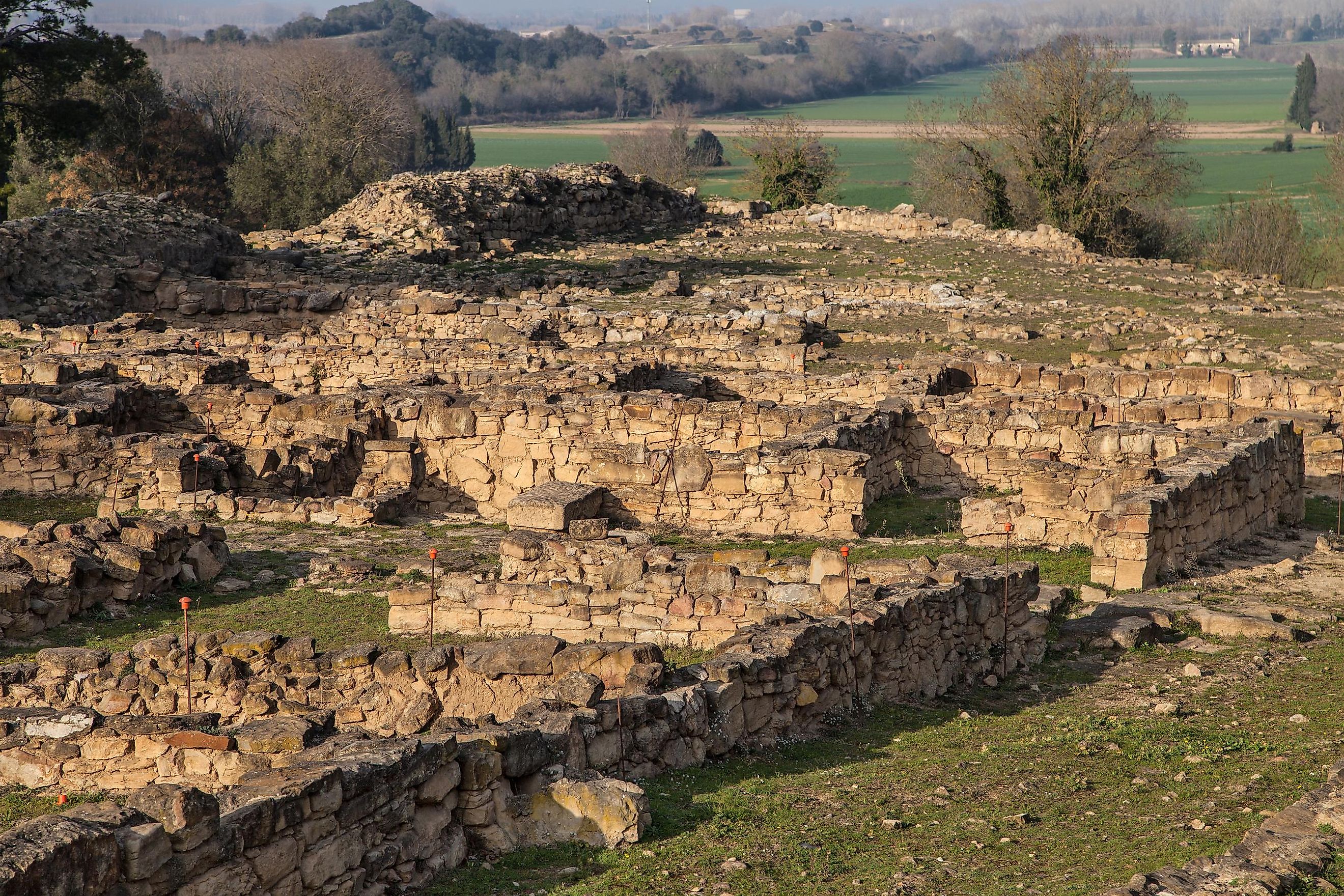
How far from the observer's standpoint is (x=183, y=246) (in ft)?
128

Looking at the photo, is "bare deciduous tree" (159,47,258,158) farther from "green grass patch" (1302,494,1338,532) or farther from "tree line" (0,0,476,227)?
"green grass patch" (1302,494,1338,532)

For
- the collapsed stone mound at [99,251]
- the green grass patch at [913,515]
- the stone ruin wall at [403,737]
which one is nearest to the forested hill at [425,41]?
the collapsed stone mound at [99,251]

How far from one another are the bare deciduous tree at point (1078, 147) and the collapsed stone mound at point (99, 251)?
2512cm

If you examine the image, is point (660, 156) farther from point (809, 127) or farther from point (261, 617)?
point (261, 617)

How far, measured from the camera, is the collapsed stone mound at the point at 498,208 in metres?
46.0

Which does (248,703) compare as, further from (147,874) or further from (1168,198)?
(1168,198)

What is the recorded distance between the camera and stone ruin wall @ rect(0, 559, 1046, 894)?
8.15 m

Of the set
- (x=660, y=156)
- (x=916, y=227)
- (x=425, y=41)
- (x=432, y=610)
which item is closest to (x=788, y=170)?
(x=916, y=227)

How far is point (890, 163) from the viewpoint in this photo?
128000 mm

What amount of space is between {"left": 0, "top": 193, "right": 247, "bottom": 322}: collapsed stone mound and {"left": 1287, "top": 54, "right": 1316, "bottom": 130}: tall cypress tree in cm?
11839

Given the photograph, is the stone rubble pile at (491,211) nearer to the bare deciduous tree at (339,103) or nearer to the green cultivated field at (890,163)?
the bare deciduous tree at (339,103)

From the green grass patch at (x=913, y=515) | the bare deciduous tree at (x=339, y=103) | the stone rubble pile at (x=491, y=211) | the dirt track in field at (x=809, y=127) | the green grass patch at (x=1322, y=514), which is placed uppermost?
the bare deciduous tree at (x=339, y=103)

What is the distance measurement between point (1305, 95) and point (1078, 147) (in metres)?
99.4

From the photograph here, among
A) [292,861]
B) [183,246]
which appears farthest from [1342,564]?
[183,246]
